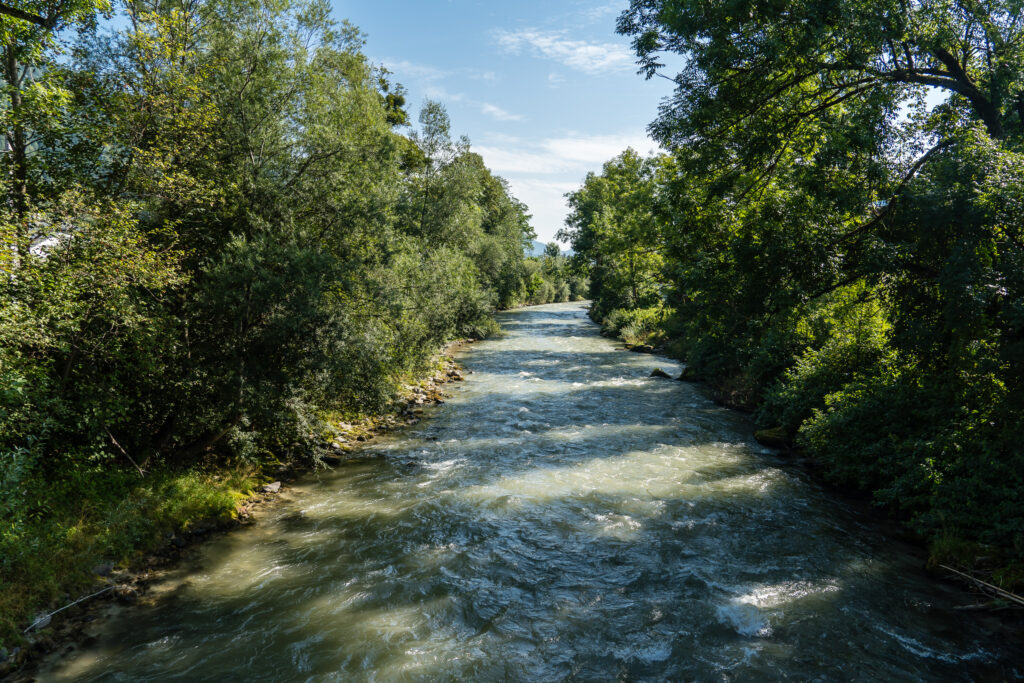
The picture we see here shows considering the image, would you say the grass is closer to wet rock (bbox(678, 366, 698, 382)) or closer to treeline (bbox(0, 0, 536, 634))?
treeline (bbox(0, 0, 536, 634))

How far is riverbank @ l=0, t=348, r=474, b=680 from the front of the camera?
245 inches

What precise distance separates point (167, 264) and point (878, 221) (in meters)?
13.8


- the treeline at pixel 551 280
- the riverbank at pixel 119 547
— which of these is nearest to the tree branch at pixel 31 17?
the riverbank at pixel 119 547

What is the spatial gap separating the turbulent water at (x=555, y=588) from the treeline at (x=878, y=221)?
1795mm

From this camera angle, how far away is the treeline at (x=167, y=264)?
7.51 metres

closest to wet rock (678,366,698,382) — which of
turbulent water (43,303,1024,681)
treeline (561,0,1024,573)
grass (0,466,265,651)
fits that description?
treeline (561,0,1024,573)

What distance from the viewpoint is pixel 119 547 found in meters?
7.82

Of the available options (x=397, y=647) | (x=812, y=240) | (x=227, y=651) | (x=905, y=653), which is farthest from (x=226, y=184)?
(x=905, y=653)

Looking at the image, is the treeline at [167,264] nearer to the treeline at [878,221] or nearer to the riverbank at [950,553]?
the treeline at [878,221]

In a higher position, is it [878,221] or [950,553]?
[878,221]

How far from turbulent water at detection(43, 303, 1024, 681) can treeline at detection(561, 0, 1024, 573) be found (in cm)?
179

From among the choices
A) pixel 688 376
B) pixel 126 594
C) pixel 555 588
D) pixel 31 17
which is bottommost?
pixel 555 588

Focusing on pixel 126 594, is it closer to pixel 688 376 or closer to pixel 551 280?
pixel 688 376

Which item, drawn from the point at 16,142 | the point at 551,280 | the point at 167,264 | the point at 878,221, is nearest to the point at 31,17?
the point at 16,142
